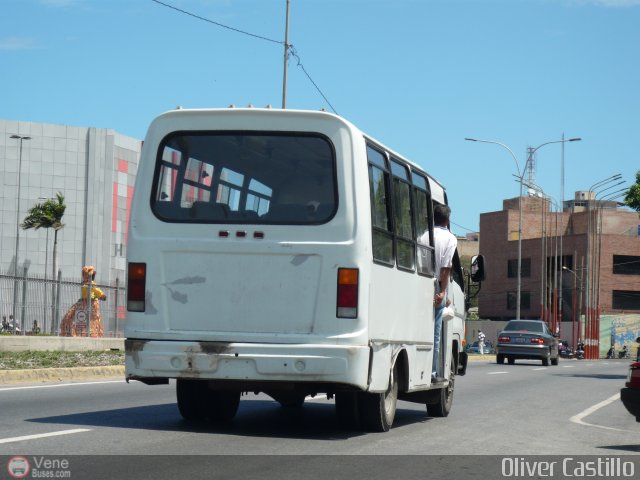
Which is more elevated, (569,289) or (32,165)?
(32,165)

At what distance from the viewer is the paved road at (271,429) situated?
9.23 meters

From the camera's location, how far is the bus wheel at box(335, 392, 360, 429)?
431 inches

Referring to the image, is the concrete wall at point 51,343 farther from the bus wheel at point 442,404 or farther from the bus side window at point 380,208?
the bus side window at point 380,208

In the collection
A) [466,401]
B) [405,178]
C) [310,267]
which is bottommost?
[466,401]

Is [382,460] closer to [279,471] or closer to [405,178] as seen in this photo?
[279,471]

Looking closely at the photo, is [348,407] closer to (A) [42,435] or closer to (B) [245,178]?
(B) [245,178]

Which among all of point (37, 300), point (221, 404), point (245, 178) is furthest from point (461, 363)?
point (37, 300)

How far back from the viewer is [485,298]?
110 m

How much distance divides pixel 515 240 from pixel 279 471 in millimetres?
101175

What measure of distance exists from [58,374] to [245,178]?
10.5 m

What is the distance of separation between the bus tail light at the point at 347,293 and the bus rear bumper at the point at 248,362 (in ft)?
1.05

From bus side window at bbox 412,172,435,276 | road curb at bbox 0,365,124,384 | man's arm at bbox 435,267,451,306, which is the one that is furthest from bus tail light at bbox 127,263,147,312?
road curb at bbox 0,365,124,384

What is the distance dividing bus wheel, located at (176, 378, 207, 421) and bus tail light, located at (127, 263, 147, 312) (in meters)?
1.18

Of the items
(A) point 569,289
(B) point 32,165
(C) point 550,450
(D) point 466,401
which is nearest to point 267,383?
(C) point 550,450
